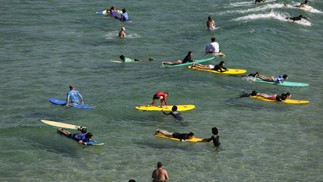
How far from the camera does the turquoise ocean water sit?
25.6m

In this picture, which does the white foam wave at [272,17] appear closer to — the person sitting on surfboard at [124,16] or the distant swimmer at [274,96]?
the person sitting on surfboard at [124,16]

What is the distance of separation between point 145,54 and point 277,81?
12.1 meters

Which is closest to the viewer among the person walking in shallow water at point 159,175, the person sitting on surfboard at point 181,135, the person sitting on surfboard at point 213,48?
the person walking in shallow water at point 159,175

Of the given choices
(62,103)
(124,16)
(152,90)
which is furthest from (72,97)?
(124,16)

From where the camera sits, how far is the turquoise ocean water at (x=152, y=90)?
2562 centimetres

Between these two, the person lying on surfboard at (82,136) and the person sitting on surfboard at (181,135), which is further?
the person sitting on surfboard at (181,135)

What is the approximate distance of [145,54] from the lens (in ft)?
144

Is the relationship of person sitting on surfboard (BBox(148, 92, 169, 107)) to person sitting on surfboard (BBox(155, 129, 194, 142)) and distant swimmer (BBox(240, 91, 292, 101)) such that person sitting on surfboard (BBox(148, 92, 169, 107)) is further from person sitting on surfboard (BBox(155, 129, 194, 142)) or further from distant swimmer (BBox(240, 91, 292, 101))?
distant swimmer (BBox(240, 91, 292, 101))

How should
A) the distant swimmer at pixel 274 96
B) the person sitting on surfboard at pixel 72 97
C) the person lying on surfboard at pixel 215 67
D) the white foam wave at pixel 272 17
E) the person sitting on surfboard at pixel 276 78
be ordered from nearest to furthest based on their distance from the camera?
1. the person sitting on surfboard at pixel 72 97
2. the distant swimmer at pixel 274 96
3. the person sitting on surfboard at pixel 276 78
4. the person lying on surfboard at pixel 215 67
5. the white foam wave at pixel 272 17

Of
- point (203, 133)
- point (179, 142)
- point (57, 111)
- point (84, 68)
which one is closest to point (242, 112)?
point (203, 133)

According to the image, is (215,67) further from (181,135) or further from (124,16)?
(124,16)

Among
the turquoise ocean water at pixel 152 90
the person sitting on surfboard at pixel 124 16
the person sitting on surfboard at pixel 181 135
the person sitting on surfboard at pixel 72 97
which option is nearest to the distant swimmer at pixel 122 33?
the turquoise ocean water at pixel 152 90

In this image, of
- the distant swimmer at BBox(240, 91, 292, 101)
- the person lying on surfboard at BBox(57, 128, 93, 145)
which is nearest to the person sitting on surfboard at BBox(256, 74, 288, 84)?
the distant swimmer at BBox(240, 91, 292, 101)

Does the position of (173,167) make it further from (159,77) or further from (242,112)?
(159,77)
